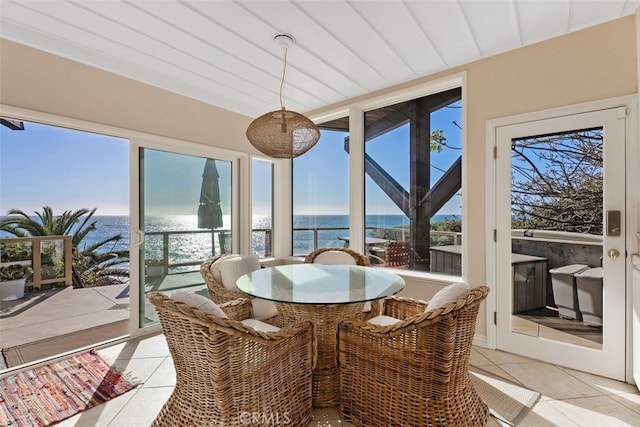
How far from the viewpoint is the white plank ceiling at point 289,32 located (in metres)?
1.98

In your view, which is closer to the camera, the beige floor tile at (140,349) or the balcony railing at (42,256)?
the beige floor tile at (140,349)

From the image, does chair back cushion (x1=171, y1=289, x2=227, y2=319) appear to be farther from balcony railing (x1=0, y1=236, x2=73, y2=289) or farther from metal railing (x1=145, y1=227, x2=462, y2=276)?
balcony railing (x1=0, y1=236, x2=73, y2=289)

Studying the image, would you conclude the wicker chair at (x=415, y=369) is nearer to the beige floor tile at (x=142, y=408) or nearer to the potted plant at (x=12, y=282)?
the beige floor tile at (x=142, y=408)

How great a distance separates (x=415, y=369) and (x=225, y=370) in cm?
92

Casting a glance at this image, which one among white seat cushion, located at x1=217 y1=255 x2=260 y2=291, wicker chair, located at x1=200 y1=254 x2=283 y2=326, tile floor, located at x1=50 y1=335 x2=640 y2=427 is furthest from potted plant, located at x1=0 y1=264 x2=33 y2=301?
white seat cushion, located at x1=217 y1=255 x2=260 y2=291

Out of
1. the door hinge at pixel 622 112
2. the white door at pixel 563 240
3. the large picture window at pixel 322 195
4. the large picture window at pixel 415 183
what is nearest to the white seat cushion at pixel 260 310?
the large picture window at pixel 415 183

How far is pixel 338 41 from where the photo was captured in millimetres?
2371

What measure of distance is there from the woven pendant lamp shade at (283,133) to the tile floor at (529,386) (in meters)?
1.85

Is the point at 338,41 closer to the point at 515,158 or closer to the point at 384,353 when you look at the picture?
the point at 515,158

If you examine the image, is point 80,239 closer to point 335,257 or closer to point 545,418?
point 335,257

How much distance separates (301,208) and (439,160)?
2146 millimetres

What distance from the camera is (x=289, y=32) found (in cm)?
225

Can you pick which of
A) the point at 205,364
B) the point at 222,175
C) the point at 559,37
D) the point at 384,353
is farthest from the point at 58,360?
the point at 559,37

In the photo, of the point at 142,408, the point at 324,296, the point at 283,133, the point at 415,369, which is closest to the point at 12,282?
the point at 142,408
